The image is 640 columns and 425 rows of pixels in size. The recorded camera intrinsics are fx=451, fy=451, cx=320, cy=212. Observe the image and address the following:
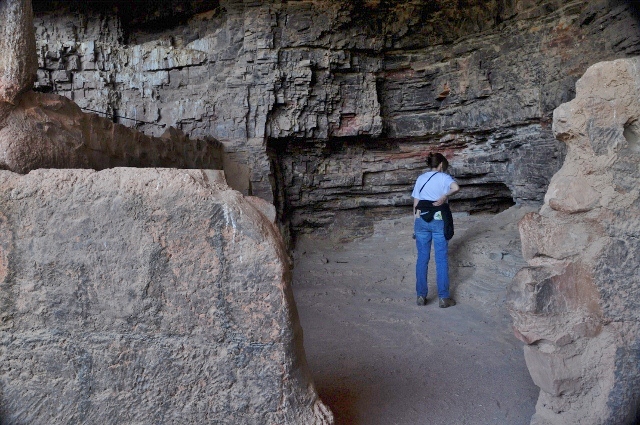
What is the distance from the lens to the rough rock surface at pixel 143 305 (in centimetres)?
176

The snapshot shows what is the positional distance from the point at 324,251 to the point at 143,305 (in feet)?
19.7

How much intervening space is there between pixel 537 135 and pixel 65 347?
606 cm

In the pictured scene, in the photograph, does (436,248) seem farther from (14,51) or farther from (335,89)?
(14,51)

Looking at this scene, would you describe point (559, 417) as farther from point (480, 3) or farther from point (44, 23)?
point (44, 23)

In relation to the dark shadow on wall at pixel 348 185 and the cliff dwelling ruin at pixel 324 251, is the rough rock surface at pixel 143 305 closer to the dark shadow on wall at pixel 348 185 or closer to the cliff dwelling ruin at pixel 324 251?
the cliff dwelling ruin at pixel 324 251

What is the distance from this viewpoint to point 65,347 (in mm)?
1835

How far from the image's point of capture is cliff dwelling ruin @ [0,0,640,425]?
70.4 inches

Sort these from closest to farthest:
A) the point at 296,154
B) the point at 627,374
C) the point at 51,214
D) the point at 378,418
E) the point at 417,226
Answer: the point at 51,214 → the point at 627,374 → the point at 378,418 → the point at 417,226 → the point at 296,154

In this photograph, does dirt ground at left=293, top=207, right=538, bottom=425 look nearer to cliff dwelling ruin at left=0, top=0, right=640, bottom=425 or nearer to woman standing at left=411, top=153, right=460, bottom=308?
cliff dwelling ruin at left=0, top=0, right=640, bottom=425

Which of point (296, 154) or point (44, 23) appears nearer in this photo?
point (296, 154)

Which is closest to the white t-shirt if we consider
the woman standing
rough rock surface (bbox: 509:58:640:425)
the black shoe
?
the woman standing

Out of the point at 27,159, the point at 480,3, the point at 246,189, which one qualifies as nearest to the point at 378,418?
the point at 27,159

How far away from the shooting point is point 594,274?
82.5 inches

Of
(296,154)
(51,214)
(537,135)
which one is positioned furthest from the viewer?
(296,154)
